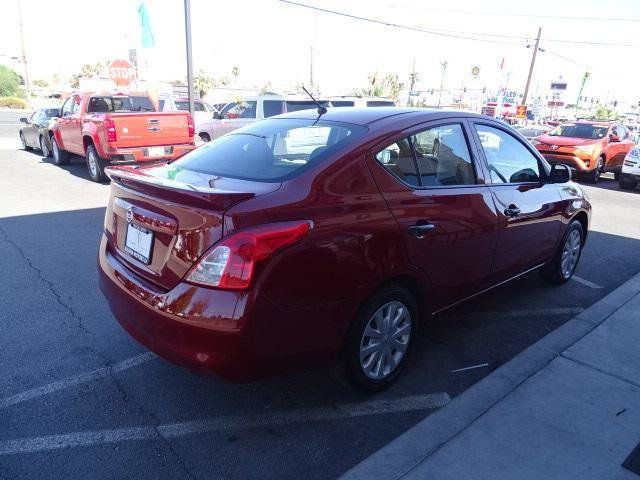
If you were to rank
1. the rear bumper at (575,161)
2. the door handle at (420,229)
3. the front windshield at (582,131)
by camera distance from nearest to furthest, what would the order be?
1. the door handle at (420,229)
2. the rear bumper at (575,161)
3. the front windshield at (582,131)

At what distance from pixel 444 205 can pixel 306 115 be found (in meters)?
1.27

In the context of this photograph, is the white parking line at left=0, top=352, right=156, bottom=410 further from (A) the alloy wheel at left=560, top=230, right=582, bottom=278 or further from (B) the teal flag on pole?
(B) the teal flag on pole

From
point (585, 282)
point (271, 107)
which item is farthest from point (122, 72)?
point (585, 282)

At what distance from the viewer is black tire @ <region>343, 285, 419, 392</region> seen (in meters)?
2.75

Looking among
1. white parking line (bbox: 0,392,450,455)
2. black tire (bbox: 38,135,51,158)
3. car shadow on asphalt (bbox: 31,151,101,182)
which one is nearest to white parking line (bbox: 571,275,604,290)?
white parking line (bbox: 0,392,450,455)

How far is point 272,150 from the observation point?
125 inches

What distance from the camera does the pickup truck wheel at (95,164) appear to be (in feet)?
32.4

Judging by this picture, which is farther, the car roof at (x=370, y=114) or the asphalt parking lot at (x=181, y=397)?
the car roof at (x=370, y=114)

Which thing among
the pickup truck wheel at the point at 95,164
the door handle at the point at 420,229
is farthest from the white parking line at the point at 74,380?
the pickup truck wheel at the point at 95,164

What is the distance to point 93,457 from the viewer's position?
8.08 ft

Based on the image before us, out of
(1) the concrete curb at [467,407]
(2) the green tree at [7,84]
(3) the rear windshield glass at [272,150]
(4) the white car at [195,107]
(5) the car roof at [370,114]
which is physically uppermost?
(5) the car roof at [370,114]

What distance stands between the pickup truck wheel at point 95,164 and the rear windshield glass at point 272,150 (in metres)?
7.31

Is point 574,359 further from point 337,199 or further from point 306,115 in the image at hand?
point 306,115

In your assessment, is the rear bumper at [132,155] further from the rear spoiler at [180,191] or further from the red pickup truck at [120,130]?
the rear spoiler at [180,191]
